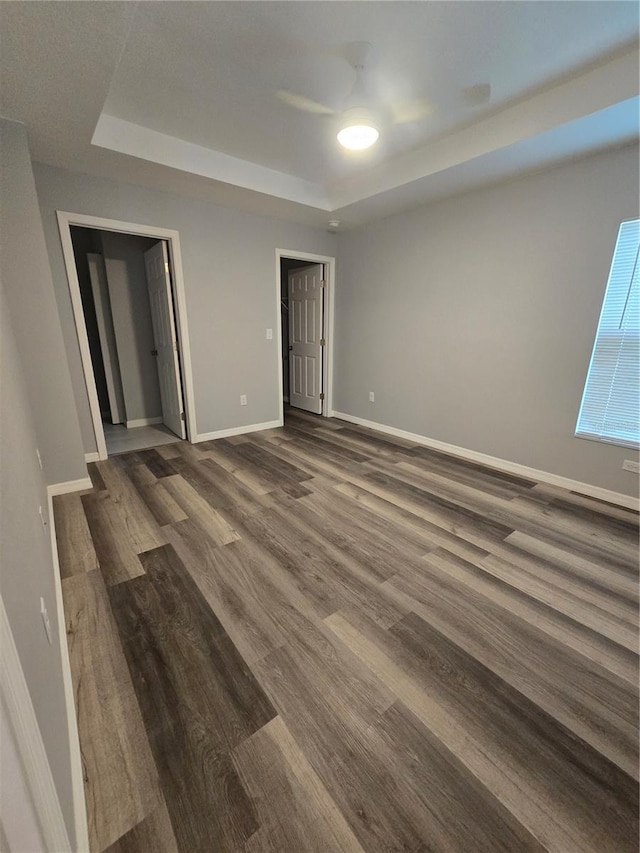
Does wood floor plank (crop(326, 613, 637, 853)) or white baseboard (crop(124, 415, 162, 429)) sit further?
white baseboard (crop(124, 415, 162, 429))

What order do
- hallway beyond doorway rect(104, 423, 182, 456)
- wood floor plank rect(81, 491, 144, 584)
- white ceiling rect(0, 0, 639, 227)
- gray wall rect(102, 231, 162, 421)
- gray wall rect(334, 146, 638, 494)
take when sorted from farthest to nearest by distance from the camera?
gray wall rect(102, 231, 162, 421), hallway beyond doorway rect(104, 423, 182, 456), gray wall rect(334, 146, 638, 494), wood floor plank rect(81, 491, 144, 584), white ceiling rect(0, 0, 639, 227)

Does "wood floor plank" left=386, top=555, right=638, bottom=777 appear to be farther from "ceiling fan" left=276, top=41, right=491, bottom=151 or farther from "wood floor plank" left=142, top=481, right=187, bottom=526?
"ceiling fan" left=276, top=41, right=491, bottom=151

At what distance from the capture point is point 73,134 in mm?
2277

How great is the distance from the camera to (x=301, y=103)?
7.48 feet

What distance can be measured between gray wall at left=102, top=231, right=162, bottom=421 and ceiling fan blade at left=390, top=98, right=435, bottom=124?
3.16m

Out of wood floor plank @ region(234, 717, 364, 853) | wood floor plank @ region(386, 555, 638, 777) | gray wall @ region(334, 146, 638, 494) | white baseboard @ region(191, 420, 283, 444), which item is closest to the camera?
wood floor plank @ region(234, 717, 364, 853)

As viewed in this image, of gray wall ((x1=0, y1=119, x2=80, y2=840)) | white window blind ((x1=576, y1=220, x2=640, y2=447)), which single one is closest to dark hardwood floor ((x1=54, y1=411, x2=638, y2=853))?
gray wall ((x1=0, y1=119, x2=80, y2=840))

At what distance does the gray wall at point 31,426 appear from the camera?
2.68 ft

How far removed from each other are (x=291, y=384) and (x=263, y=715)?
16.1 feet

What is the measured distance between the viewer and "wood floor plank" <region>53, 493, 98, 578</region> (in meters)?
1.95

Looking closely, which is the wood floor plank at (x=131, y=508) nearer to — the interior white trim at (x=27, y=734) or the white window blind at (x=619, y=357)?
the interior white trim at (x=27, y=734)

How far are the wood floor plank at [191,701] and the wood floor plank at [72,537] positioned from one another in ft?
1.22

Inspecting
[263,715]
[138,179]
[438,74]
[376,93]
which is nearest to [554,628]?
[263,715]

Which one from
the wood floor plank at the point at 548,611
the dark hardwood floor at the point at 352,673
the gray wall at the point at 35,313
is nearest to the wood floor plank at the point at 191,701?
the dark hardwood floor at the point at 352,673
